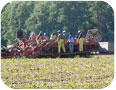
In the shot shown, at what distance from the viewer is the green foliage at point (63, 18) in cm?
4256

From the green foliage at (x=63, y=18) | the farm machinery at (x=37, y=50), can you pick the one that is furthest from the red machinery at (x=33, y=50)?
the green foliage at (x=63, y=18)

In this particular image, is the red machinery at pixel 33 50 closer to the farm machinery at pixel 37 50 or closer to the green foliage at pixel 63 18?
the farm machinery at pixel 37 50

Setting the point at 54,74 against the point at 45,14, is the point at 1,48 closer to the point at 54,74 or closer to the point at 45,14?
the point at 54,74

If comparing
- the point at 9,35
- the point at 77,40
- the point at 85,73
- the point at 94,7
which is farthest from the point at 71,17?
the point at 85,73

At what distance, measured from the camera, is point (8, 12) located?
48.8 meters

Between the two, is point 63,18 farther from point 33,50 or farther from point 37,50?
point 33,50

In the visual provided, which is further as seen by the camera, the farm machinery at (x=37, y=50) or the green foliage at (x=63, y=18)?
the green foliage at (x=63, y=18)

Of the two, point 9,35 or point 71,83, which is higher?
point 71,83

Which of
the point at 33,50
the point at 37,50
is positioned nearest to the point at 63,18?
the point at 37,50

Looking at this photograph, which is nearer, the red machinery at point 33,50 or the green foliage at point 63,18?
the red machinery at point 33,50

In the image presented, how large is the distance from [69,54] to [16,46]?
3275mm

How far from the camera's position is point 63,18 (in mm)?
43469

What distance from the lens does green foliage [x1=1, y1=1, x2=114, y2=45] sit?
42.6 metres

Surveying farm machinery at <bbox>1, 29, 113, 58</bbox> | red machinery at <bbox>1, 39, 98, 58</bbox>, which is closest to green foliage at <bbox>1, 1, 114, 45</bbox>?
farm machinery at <bbox>1, 29, 113, 58</bbox>
